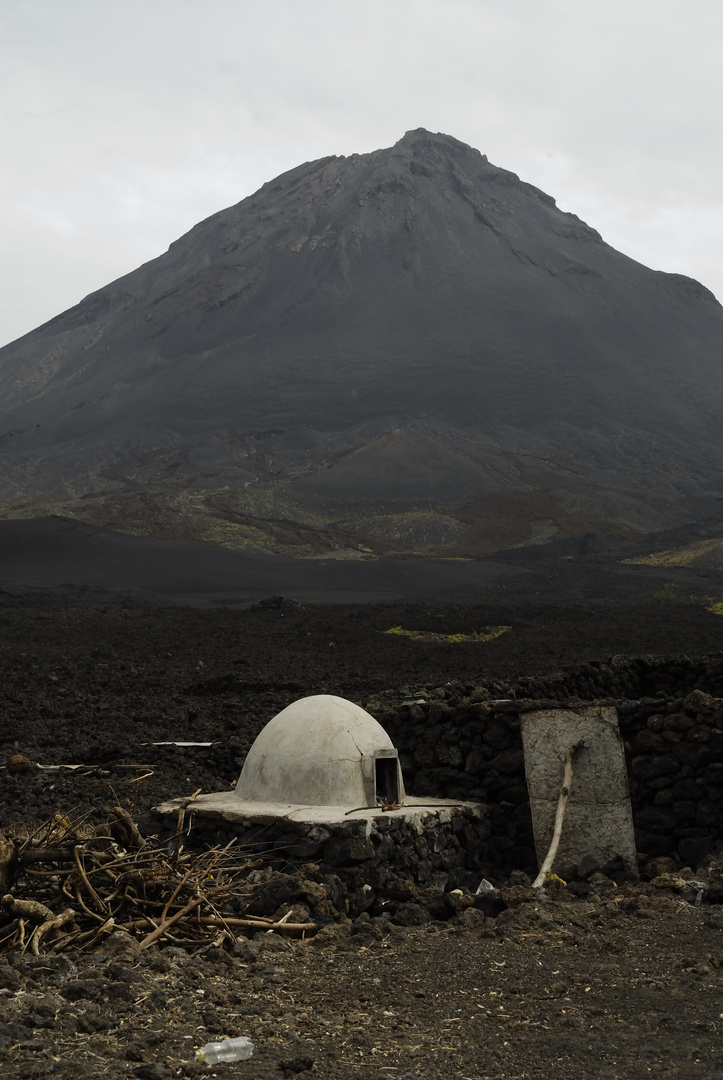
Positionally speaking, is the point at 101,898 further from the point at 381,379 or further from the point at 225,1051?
the point at 381,379

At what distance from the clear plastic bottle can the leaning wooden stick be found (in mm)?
3647

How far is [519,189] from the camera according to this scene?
18562 cm

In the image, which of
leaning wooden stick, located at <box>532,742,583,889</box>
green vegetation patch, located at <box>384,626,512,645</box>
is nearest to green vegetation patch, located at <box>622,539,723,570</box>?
green vegetation patch, located at <box>384,626,512,645</box>

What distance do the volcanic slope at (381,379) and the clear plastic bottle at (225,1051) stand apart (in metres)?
61.2

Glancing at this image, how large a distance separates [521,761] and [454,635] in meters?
22.3

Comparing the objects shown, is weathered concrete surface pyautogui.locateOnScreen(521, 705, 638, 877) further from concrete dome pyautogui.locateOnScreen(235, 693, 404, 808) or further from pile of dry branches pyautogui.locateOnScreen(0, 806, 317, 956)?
pile of dry branches pyautogui.locateOnScreen(0, 806, 317, 956)

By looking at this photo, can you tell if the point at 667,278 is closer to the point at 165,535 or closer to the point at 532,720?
the point at 165,535

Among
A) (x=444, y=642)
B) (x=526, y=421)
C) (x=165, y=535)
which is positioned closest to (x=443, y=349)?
(x=526, y=421)

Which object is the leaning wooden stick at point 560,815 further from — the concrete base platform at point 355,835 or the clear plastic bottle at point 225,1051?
the clear plastic bottle at point 225,1051

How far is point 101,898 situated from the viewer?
6.84 metres

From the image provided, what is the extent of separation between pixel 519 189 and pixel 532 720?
188270mm

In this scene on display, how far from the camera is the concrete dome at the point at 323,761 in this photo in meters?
9.01

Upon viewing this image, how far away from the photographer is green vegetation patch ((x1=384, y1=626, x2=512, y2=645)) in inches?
1209

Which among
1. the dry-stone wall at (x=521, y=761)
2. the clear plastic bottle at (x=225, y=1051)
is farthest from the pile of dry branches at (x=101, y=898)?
the dry-stone wall at (x=521, y=761)
